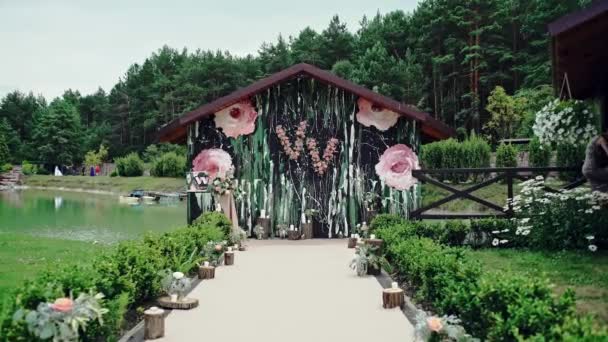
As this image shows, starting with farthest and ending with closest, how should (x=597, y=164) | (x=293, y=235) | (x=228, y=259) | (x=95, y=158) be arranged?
1. (x=95, y=158)
2. (x=293, y=235)
3. (x=228, y=259)
4. (x=597, y=164)

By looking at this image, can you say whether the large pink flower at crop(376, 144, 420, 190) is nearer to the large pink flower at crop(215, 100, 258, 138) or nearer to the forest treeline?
the large pink flower at crop(215, 100, 258, 138)

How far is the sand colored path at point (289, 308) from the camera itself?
545 centimetres

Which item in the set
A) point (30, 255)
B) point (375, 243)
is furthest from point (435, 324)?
point (30, 255)

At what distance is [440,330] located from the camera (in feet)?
13.9

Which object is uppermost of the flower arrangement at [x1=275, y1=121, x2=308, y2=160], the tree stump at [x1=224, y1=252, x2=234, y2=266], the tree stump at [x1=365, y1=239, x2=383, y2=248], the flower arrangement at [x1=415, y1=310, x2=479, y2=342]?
the flower arrangement at [x1=275, y1=121, x2=308, y2=160]

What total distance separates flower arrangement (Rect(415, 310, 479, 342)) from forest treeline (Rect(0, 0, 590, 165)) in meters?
29.7

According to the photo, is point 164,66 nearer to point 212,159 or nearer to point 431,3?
point 431,3

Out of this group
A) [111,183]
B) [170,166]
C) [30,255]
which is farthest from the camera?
[111,183]

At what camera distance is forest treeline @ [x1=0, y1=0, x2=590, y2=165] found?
128 ft

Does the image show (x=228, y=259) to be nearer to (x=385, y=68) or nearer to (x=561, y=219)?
(x=561, y=219)

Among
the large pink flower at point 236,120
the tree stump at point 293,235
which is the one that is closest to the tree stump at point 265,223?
the tree stump at point 293,235

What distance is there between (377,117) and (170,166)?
32.7 metres

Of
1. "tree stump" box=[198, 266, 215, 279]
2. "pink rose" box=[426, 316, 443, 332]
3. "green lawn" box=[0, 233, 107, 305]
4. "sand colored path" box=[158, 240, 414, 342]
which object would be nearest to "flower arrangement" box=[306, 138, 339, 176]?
"sand colored path" box=[158, 240, 414, 342]

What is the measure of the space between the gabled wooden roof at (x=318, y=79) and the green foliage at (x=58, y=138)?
5286 centimetres
